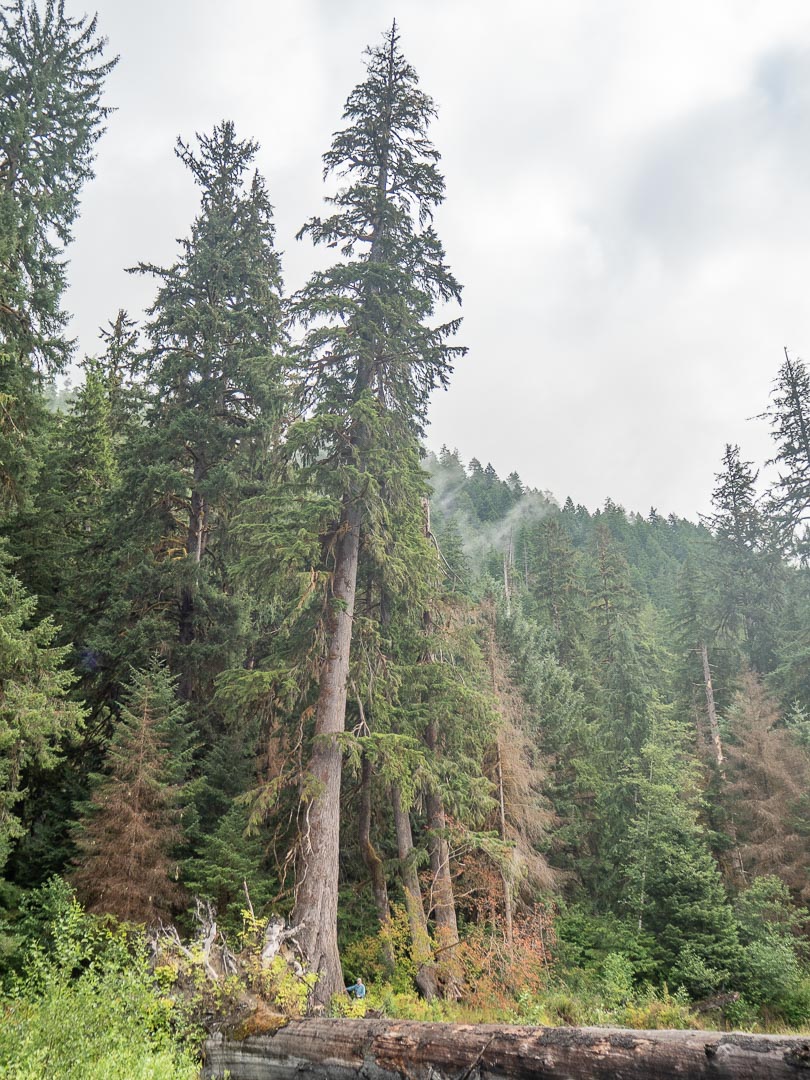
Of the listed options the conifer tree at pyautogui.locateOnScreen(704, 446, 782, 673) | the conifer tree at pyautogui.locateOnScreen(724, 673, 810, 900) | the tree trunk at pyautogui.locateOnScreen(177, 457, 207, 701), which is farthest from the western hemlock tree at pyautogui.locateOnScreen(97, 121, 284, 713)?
the conifer tree at pyautogui.locateOnScreen(704, 446, 782, 673)

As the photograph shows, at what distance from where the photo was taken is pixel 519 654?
83.4ft

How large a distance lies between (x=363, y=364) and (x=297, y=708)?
8.41m

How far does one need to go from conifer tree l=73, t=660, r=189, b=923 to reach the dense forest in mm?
69

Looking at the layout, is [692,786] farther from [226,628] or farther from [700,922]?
[226,628]

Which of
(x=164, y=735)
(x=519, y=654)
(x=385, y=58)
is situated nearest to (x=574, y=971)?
(x=519, y=654)

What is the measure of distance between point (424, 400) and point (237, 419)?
5896 millimetres

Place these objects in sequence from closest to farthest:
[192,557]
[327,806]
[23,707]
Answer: [23,707], [327,806], [192,557]

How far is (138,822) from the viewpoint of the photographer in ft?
37.9

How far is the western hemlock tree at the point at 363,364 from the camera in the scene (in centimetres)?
1162

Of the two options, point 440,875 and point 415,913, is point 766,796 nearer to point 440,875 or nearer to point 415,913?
point 440,875

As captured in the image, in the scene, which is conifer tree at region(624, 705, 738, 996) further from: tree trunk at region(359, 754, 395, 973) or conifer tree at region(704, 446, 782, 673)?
conifer tree at region(704, 446, 782, 673)

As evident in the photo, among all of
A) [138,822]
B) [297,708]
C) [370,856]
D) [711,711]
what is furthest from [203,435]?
[711,711]

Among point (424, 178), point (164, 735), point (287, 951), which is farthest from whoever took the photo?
point (424, 178)

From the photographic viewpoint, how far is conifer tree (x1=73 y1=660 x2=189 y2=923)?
11.1m
